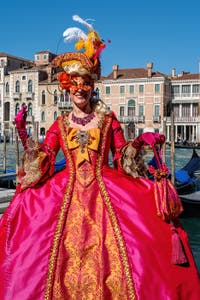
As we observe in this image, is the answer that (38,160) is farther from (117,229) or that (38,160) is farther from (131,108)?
(131,108)

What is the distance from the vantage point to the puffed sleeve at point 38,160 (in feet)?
5.94

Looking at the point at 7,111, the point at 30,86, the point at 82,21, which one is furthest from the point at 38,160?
the point at 7,111

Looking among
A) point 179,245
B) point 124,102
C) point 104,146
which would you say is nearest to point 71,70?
point 104,146

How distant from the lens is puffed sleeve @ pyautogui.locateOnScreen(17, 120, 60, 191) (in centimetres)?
181

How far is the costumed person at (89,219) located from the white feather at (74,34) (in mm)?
41

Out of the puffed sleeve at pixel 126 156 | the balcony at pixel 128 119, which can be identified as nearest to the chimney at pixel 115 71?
the balcony at pixel 128 119

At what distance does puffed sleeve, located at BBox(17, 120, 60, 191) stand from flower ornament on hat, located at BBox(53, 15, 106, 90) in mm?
249

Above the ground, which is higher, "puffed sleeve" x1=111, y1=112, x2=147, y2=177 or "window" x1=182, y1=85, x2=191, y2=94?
"window" x1=182, y1=85, x2=191, y2=94

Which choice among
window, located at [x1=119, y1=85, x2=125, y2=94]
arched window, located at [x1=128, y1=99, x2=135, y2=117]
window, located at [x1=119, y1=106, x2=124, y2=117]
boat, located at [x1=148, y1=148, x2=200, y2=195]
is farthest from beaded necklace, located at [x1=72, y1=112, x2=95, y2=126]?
window, located at [x1=119, y1=106, x2=124, y2=117]

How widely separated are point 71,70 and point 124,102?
24.6 meters

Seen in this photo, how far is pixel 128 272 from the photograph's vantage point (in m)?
1.58

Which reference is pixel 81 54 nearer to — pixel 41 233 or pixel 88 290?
pixel 41 233

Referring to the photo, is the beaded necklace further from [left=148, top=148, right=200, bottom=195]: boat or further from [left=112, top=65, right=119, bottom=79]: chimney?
[left=112, top=65, right=119, bottom=79]: chimney

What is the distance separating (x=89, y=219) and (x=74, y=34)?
878 millimetres
